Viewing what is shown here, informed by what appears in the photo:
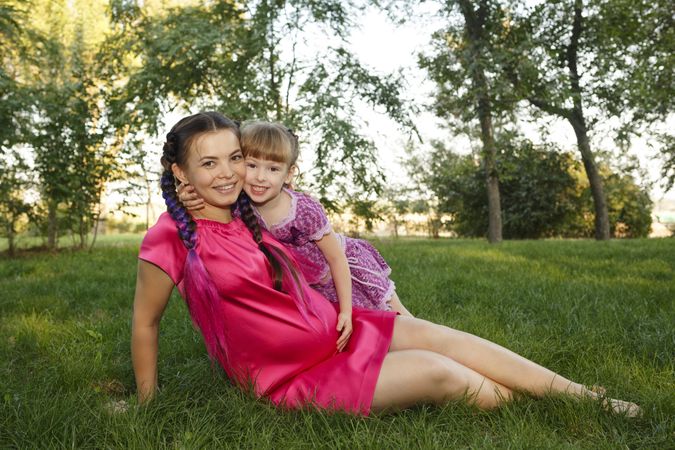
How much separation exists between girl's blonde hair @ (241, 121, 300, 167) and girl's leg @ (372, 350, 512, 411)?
103cm

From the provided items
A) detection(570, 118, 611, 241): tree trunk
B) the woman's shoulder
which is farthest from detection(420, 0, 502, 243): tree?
the woman's shoulder

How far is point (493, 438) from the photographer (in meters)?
2.10

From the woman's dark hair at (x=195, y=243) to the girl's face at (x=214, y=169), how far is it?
33 millimetres

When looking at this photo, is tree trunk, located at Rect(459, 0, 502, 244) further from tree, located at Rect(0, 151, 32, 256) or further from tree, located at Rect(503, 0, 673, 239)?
tree, located at Rect(0, 151, 32, 256)

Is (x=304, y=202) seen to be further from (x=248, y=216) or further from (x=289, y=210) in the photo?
(x=248, y=216)

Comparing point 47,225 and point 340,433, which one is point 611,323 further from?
point 47,225

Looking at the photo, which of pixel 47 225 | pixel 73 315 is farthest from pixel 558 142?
pixel 73 315

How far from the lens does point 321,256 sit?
276 cm

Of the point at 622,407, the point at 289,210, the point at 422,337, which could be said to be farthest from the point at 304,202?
the point at 622,407

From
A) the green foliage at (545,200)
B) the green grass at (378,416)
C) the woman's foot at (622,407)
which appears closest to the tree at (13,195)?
the green grass at (378,416)

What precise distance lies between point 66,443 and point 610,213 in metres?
23.2

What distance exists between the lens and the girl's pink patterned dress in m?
2.58

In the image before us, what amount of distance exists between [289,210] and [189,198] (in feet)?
1.60

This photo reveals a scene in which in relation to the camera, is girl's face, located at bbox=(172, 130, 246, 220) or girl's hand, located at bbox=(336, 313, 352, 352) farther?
girl's hand, located at bbox=(336, 313, 352, 352)
